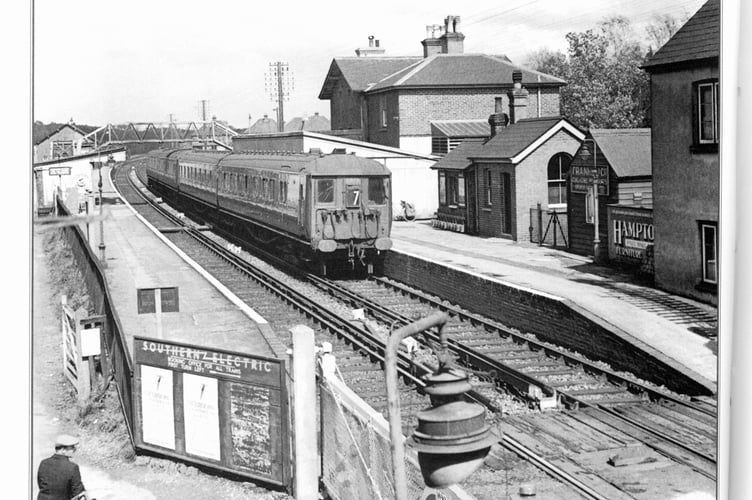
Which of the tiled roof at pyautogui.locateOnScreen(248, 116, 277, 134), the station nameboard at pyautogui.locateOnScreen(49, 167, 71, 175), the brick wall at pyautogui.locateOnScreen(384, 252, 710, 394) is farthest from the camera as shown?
the brick wall at pyautogui.locateOnScreen(384, 252, 710, 394)

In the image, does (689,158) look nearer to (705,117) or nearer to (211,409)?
(705,117)

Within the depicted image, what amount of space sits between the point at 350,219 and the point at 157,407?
6.54ft

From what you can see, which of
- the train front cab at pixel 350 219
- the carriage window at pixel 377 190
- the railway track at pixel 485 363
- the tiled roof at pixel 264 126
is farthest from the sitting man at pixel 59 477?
the carriage window at pixel 377 190

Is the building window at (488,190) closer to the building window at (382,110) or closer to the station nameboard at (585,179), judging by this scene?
the station nameboard at (585,179)

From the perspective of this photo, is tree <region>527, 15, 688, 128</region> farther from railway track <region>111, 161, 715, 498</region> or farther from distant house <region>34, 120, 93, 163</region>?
distant house <region>34, 120, 93, 163</region>

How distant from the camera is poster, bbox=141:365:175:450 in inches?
260

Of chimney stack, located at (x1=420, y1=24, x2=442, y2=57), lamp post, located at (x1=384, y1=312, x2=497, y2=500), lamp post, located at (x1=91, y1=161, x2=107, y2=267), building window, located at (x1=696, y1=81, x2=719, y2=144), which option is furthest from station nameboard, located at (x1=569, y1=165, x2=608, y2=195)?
lamp post, located at (x1=91, y1=161, x2=107, y2=267)

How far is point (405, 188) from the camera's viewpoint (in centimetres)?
717

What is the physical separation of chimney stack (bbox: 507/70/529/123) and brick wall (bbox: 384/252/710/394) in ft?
4.04

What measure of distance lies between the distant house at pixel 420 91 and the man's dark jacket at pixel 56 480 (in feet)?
9.70

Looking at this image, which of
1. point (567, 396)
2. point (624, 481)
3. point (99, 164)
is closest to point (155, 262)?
point (99, 164)

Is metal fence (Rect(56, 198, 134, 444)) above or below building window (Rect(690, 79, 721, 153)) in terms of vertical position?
below

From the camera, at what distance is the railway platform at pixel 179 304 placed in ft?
22.0
